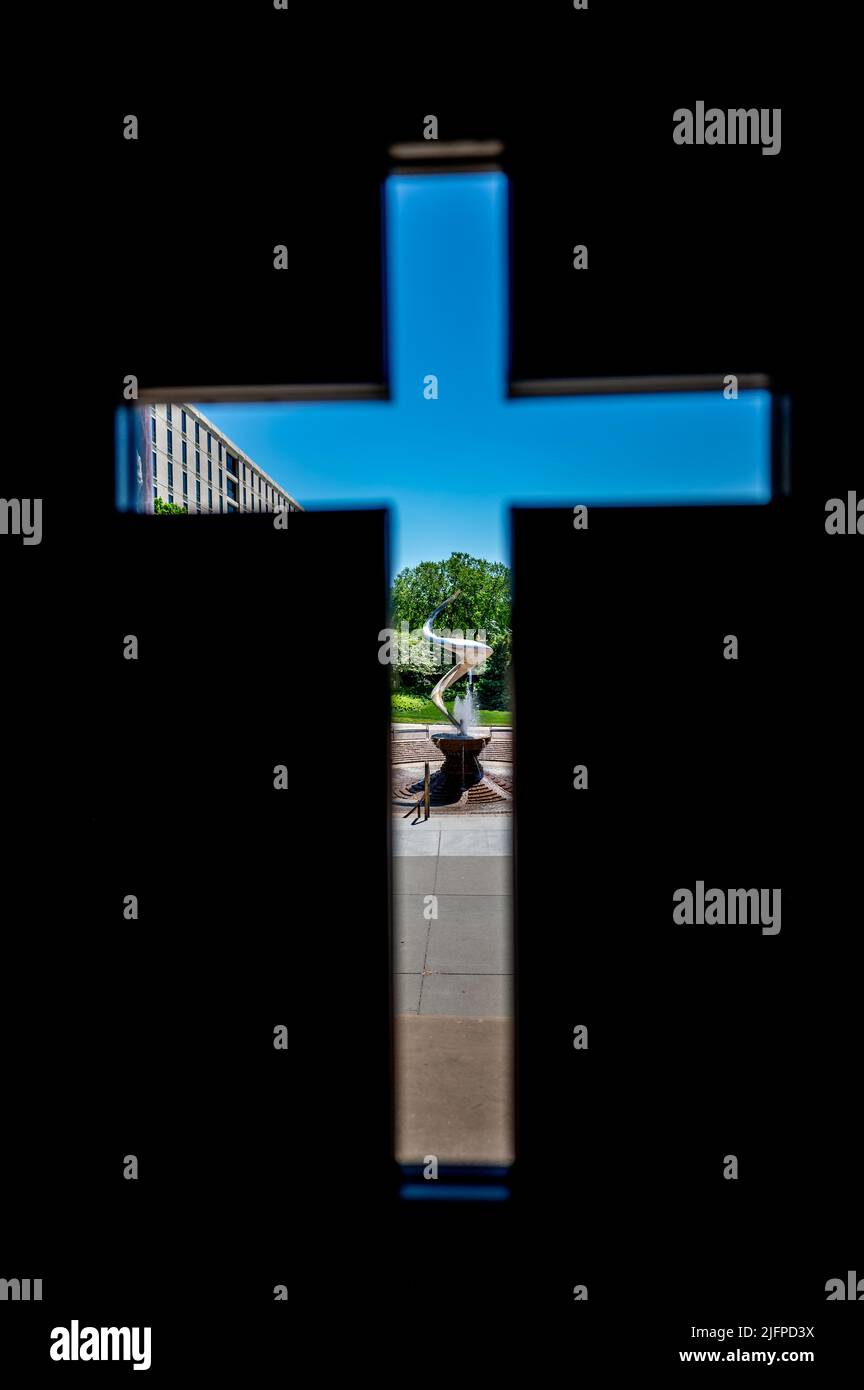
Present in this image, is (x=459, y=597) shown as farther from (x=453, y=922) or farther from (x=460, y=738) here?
(x=453, y=922)

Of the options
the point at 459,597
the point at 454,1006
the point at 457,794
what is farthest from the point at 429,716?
the point at 454,1006

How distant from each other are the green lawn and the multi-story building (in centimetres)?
2222

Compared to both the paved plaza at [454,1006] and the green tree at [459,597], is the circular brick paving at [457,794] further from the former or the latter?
the green tree at [459,597]

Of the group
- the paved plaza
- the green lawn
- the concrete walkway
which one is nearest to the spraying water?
the concrete walkway

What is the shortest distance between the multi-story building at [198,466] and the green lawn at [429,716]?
72.9 ft

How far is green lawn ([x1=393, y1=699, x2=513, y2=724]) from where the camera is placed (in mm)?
31203

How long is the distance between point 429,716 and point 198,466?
41314 millimetres

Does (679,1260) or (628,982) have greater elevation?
(628,982)

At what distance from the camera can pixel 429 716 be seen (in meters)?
33.1

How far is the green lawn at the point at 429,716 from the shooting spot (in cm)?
3120
